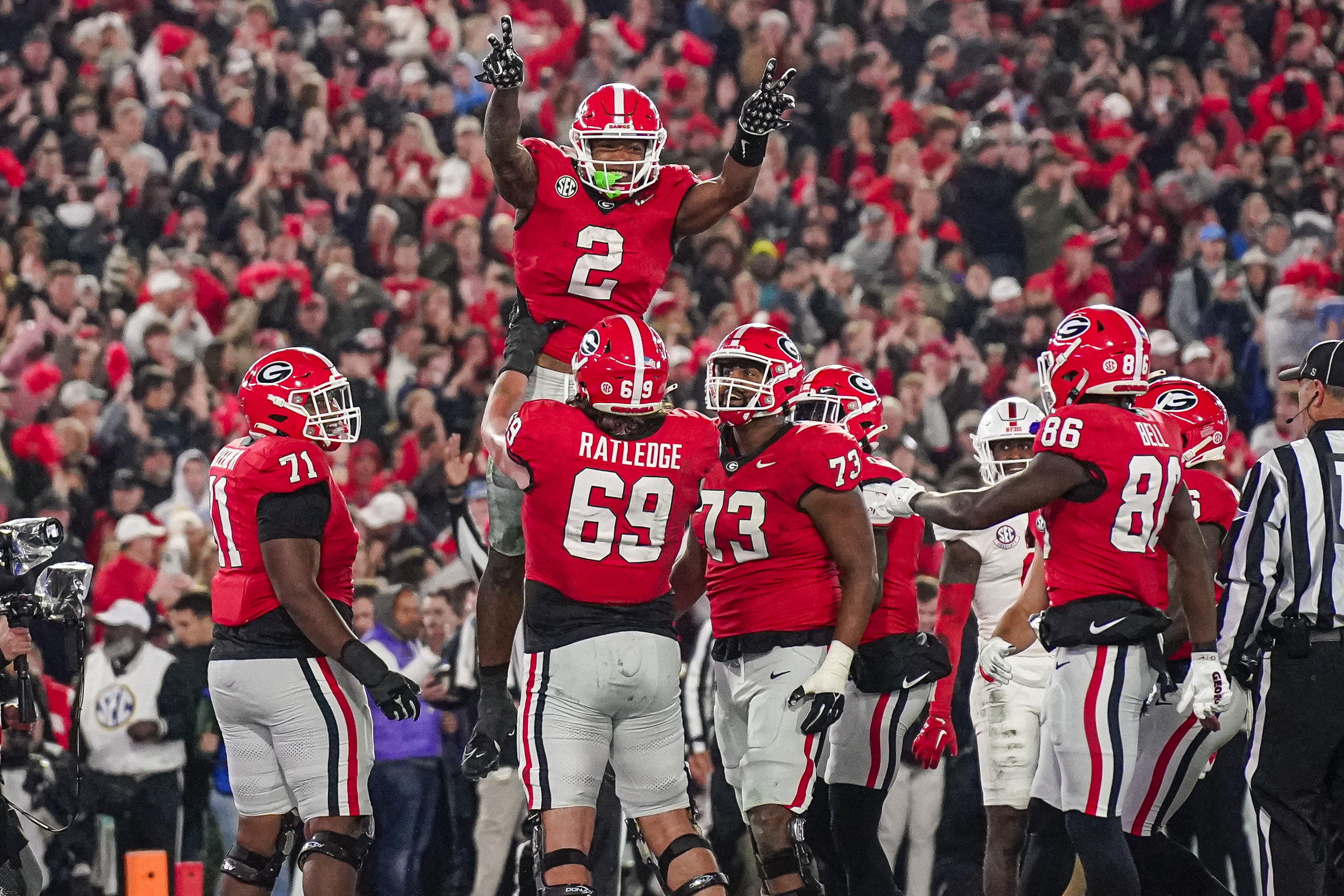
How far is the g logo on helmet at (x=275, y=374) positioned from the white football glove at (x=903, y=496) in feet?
7.88

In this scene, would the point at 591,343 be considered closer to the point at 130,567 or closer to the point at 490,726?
the point at 490,726

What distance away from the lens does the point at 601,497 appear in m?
5.71

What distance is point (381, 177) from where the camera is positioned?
13.7 meters

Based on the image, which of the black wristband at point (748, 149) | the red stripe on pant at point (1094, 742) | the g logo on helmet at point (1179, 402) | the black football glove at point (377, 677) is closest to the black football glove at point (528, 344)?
the black wristband at point (748, 149)

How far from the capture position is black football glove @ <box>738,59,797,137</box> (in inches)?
255

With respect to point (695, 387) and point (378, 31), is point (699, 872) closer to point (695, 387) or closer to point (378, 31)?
point (695, 387)

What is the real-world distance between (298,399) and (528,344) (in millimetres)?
962

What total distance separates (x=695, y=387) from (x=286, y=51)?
18.9ft

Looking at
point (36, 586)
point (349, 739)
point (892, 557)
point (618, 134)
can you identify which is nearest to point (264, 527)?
point (349, 739)

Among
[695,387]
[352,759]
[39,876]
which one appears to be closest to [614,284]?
[352,759]

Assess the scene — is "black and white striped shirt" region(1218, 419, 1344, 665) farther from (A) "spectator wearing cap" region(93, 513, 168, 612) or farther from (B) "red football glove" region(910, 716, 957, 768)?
(A) "spectator wearing cap" region(93, 513, 168, 612)

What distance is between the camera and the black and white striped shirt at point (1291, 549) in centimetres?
608

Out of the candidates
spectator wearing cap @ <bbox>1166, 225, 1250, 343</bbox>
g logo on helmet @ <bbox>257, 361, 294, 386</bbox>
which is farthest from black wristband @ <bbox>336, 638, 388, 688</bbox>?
spectator wearing cap @ <bbox>1166, 225, 1250, 343</bbox>

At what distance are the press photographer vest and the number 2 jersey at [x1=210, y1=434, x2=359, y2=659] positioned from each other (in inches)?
83.3
